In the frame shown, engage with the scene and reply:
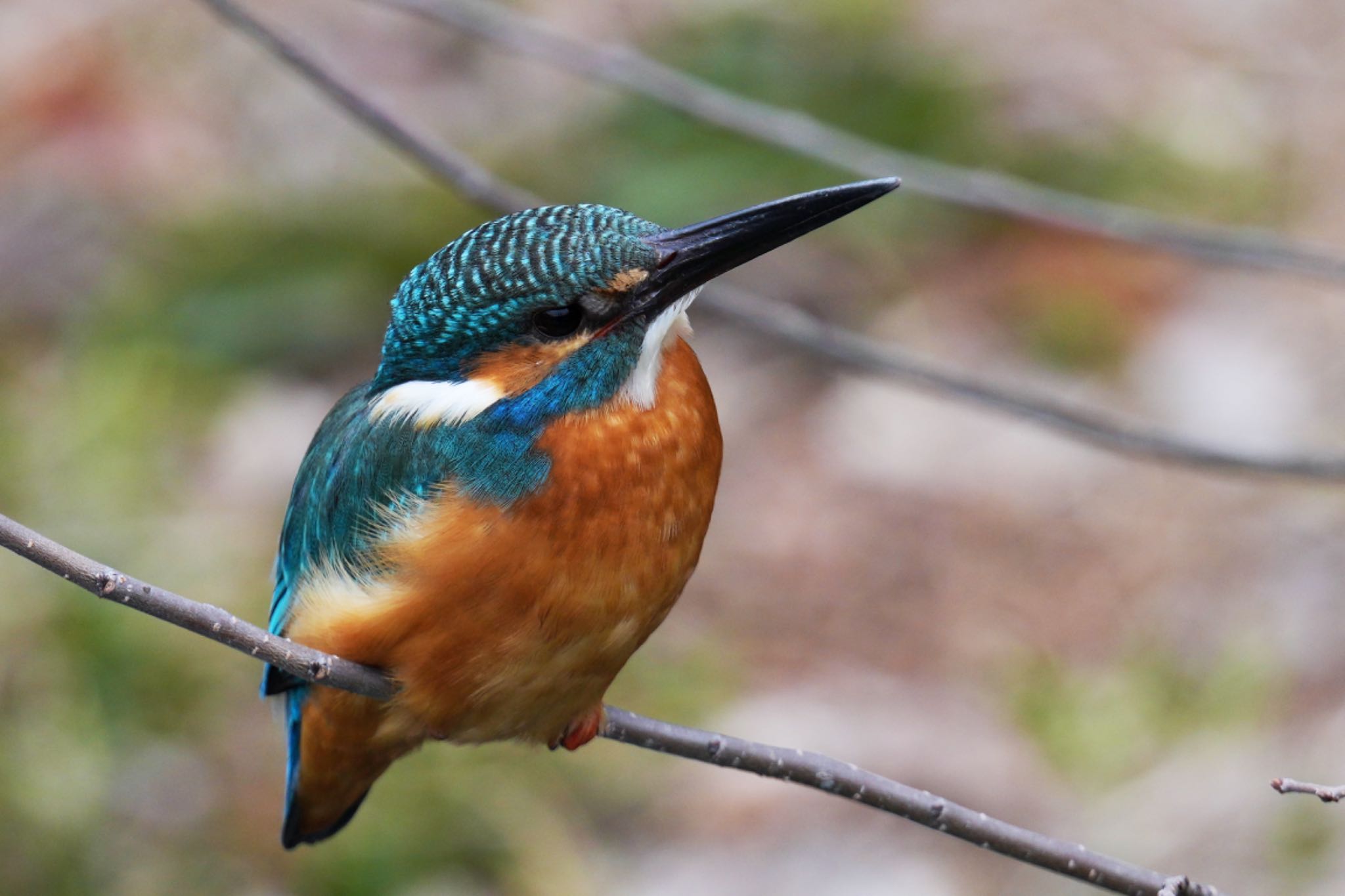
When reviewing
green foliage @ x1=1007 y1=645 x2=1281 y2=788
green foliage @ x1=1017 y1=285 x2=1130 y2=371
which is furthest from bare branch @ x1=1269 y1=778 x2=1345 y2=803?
green foliage @ x1=1017 y1=285 x2=1130 y2=371

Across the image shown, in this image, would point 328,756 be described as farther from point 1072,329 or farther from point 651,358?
point 1072,329

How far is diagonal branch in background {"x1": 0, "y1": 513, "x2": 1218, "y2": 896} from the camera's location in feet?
5.42

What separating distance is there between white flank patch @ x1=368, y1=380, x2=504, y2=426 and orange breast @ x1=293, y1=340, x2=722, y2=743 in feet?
0.36

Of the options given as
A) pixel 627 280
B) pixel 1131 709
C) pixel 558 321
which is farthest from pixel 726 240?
pixel 1131 709

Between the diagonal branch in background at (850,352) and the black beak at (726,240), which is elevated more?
the black beak at (726,240)

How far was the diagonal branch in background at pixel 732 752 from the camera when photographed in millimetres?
1653

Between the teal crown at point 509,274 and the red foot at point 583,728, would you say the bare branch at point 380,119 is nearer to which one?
the teal crown at point 509,274

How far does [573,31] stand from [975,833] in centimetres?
497

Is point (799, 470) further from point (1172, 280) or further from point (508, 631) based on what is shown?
point (508, 631)

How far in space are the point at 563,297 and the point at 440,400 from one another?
0.79 ft

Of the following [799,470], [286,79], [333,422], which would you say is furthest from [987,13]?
[333,422]

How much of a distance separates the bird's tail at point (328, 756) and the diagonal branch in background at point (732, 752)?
0.83ft

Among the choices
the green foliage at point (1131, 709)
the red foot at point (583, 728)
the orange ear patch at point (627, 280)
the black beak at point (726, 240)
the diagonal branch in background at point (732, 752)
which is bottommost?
the green foliage at point (1131, 709)

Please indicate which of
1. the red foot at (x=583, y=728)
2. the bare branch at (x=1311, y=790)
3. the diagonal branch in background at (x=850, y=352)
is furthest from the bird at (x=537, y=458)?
the bare branch at (x=1311, y=790)
